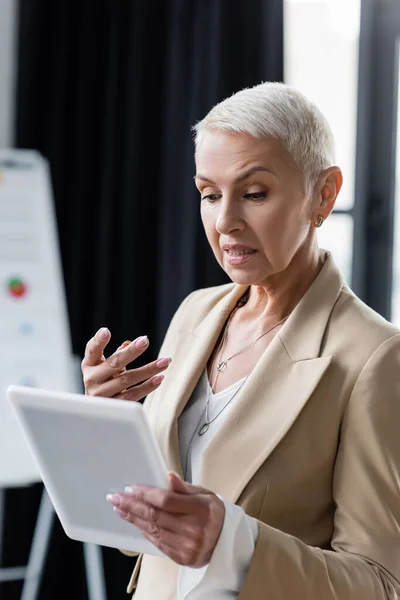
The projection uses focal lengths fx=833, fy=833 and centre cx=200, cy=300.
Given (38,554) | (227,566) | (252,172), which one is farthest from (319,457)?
(38,554)

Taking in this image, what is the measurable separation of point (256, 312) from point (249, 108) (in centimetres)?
38

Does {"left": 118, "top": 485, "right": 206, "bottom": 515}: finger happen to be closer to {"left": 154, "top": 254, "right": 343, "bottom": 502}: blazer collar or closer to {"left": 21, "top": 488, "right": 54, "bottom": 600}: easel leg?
{"left": 154, "top": 254, "right": 343, "bottom": 502}: blazer collar

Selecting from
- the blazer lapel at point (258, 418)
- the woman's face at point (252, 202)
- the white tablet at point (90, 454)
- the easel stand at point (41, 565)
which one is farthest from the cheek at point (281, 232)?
the easel stand at point (41, 565)

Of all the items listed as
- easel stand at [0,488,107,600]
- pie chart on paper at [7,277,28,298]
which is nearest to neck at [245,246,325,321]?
pie chart on paper at [7,277,28,298]

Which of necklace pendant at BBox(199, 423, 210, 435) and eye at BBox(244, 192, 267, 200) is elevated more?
eye at BBox(244, 192, 267, 200)

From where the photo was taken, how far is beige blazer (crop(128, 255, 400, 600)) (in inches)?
44.6

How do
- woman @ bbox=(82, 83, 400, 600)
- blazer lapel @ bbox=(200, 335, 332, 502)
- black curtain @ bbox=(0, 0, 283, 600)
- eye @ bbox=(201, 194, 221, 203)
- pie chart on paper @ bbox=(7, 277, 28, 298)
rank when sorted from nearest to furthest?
1. woman @ bbox=(82, 83, 400, 600)
2. blazer lapel @ bbox=(200, 335, 332, 502)
3. eye @ bbox=(201, 194, 221, 203)
4. pie chart on paper @ bbox=(7, 277, 28, 298)
5. black curtain @ bbox=(0, 0, 283, 600)

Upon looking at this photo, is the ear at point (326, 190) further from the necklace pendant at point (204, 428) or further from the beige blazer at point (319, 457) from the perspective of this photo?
the necklace pendant at point (204, 428)

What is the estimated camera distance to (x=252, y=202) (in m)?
1.30

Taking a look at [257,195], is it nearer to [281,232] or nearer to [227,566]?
[281,232]

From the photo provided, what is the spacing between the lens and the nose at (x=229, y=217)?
1.30 metres

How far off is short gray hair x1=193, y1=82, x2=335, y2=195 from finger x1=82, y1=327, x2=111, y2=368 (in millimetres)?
365

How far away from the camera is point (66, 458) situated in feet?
3.78

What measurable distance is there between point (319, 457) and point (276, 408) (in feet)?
0.34
